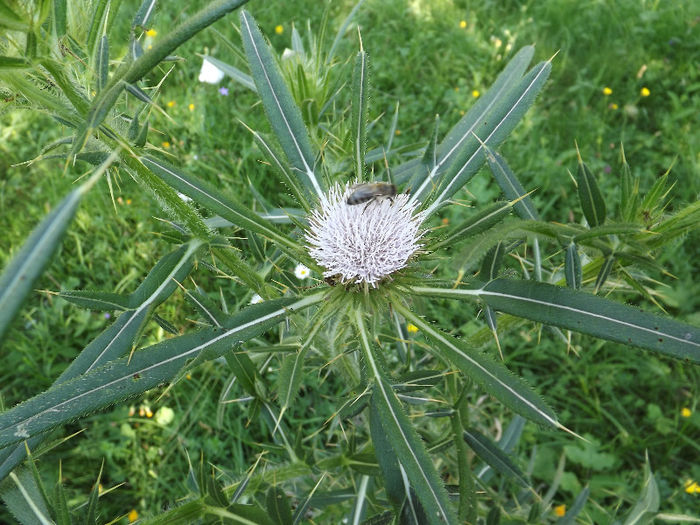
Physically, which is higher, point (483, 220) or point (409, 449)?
point (483, 220)

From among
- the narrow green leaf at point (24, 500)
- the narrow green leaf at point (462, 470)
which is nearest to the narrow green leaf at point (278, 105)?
the narrow green leaf at point (462, 470)

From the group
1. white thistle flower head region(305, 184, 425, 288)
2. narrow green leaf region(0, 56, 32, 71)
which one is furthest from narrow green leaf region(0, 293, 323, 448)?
narrow green leaf region(0, 56, 32, 71)

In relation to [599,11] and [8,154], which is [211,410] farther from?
[599,11]

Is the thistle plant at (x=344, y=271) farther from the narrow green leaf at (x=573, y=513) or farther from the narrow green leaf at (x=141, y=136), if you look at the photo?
the narrow green leaf at (x=573, y=513)

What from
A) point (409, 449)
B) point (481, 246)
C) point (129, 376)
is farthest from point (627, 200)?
point (129, 376)

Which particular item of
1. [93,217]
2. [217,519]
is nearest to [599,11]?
[93,217]

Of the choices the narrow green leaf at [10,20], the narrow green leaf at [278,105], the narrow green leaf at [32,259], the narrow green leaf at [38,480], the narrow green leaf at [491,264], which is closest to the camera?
the narrow green leaf at [32,259]

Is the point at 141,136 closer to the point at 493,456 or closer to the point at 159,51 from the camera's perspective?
the point at 159,51
